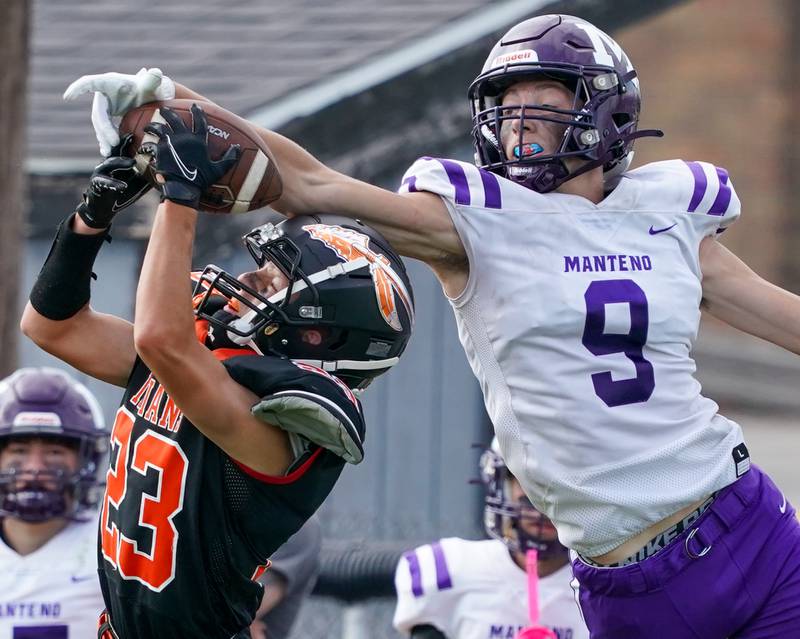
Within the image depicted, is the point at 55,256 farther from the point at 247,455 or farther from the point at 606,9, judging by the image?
the point at 606,9

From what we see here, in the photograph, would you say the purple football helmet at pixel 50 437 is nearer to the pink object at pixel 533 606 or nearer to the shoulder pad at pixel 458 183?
the pink object at pixel 533 606

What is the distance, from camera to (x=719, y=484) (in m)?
3.16

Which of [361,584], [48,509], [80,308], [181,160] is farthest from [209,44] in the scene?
[181,160]

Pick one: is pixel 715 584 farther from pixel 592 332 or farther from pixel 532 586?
pixel 532 586

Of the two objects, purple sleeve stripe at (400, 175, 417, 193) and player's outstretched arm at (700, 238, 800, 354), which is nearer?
purple sleeve stripe at (400, 175, 417, 193)

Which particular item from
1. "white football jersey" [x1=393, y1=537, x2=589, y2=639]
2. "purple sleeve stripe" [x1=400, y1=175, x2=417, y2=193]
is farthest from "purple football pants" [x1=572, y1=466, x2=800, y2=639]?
"white football jersey" [x1=393, y1=537, x2=589, y2=639]

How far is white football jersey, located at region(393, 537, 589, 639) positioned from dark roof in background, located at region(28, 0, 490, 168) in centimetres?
298

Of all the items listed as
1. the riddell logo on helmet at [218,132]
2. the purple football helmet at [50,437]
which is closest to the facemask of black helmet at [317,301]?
the riddell logo on helmet at [218,132]

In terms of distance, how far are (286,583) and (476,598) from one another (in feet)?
1.73

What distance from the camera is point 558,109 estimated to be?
3.11 m

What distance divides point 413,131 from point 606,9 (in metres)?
1.07

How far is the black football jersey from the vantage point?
114 inches

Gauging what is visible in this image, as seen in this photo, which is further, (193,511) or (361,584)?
(361,584)

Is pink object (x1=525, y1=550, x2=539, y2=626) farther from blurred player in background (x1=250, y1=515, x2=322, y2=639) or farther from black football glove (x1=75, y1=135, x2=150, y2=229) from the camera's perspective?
black football glove (x1=75, y1=135, x2=150, y2=229)
